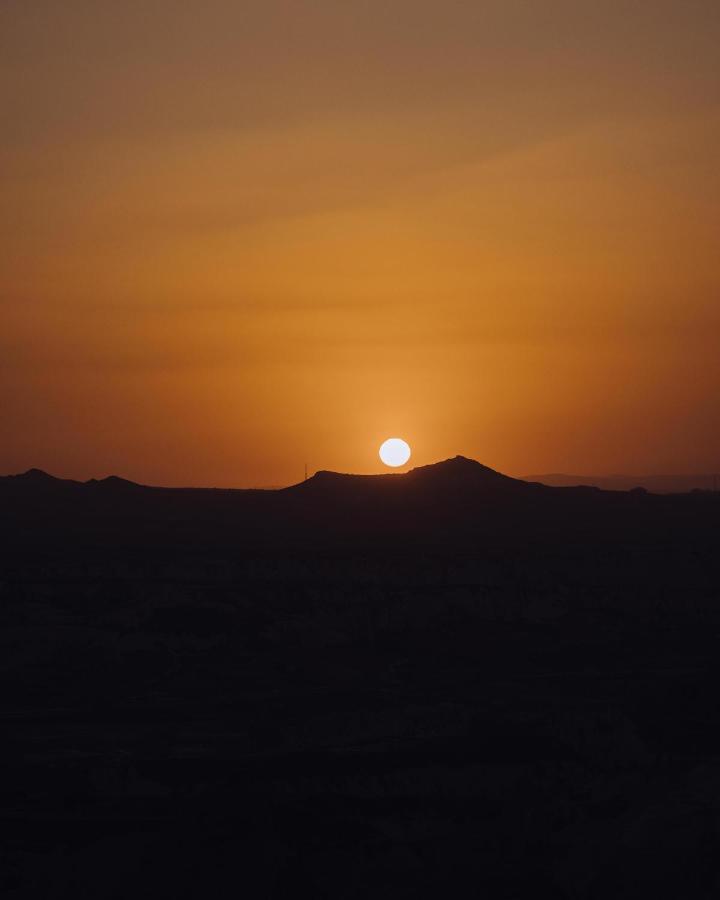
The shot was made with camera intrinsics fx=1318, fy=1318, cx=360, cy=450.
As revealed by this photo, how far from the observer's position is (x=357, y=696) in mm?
40500

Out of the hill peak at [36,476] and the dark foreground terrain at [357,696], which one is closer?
the dark foreground terrain at [357,696]

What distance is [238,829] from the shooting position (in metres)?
26.2

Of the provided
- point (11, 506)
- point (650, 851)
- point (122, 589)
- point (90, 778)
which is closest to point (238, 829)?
point (90, 778)

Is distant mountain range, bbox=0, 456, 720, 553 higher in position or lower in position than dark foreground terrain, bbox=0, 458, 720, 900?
higher

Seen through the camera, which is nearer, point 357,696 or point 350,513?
point 357,696

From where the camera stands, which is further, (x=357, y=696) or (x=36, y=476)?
(x=36, y=476)

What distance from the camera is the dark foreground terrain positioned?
80.6 feet

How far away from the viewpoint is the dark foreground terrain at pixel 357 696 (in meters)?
24.6

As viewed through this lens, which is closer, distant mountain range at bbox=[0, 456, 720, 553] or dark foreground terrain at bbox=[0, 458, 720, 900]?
dark foreground terrain at bbox=[0, 458, 720, 900]

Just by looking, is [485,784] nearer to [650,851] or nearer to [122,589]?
[650,851]

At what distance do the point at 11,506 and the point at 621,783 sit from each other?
5433 centimetres

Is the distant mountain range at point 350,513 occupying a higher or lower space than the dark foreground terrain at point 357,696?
higher

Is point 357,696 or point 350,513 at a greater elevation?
point 350,513

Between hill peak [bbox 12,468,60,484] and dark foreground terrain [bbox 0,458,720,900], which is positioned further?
hill peak [bbox 12,468,60,484]
